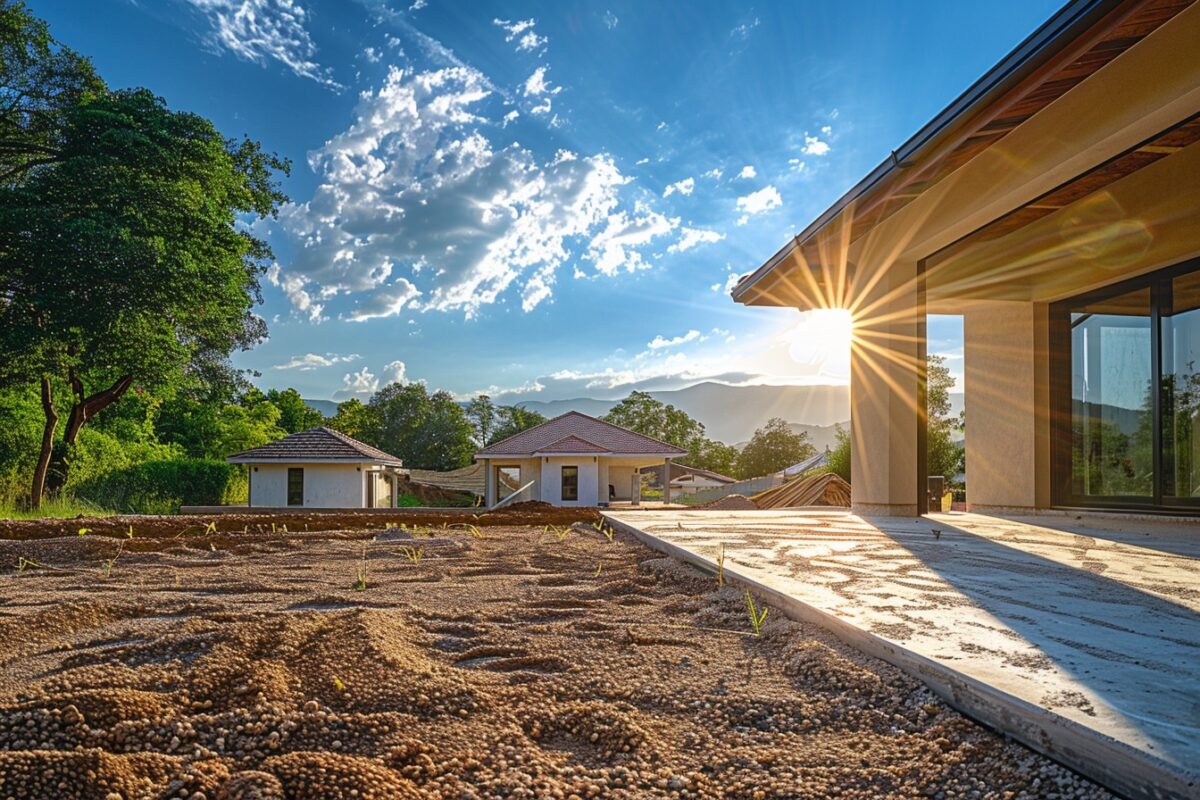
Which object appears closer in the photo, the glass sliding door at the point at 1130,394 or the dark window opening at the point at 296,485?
the glass sliding door at the point at 1130,394

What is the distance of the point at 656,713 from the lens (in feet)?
5.64

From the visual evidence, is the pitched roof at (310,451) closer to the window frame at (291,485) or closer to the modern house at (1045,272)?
the window frame at (291,485)

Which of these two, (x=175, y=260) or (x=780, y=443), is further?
(x=780, y=443)

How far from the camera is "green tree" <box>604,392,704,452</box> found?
46188mm

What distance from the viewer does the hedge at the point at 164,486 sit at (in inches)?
642

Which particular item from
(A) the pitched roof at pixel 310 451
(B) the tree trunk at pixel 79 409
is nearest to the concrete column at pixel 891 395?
(B) the tree trunk at pixel 79 409

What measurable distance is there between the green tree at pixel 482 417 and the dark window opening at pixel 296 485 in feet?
90.3

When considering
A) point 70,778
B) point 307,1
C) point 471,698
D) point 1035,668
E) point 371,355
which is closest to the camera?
point 70,778

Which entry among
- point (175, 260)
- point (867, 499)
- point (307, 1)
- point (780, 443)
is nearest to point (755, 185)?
point (867, 499)

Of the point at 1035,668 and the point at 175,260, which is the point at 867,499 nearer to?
the point at 1035,668

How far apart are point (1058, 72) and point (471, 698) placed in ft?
14.1

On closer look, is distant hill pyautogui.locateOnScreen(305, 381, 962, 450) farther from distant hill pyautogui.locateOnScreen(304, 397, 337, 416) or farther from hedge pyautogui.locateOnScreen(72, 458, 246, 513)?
hedge pyautogui.locateOnScreen(72, 458, 246, 513)

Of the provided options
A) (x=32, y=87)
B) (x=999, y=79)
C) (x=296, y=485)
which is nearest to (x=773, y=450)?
(x=296, y=485)

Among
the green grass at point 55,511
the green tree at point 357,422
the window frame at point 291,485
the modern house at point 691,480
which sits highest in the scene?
the green tree at point 357,422
